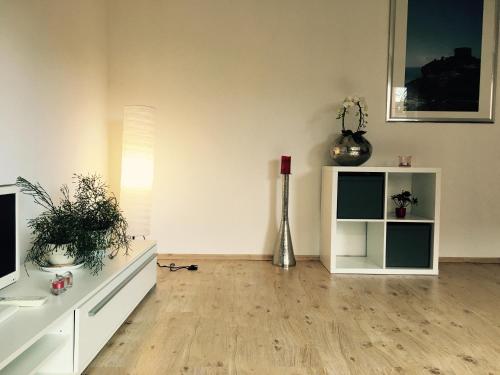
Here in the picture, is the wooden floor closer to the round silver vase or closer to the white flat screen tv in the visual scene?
the white flat screen tv

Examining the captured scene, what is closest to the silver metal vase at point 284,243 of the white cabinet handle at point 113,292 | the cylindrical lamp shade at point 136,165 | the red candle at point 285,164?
the red candle at point 285,164

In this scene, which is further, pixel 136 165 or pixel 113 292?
pixel 136 165

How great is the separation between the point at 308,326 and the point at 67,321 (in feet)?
3.93

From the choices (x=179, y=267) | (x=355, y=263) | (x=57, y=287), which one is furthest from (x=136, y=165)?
(x=355, y=263)

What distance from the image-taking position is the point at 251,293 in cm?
269

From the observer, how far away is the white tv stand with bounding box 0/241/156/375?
49.6 inches

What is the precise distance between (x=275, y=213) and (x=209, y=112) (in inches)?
42.4

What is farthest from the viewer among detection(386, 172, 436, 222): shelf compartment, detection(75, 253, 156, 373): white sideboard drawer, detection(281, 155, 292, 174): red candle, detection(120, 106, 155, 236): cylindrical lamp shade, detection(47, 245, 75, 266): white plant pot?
detection(281, 155, 292, 174): red candle

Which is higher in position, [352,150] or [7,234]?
[352,150]

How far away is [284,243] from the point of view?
3.45 metres

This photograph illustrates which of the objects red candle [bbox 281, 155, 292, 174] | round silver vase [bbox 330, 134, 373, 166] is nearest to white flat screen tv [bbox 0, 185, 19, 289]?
red candle [bbox 281, 155, 292, 174]

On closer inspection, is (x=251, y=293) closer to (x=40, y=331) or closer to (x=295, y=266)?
(x=295, y=266)

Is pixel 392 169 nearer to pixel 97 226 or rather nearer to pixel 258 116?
pixel 258 116

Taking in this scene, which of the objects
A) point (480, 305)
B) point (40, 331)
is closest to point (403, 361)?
point (480, 305)
